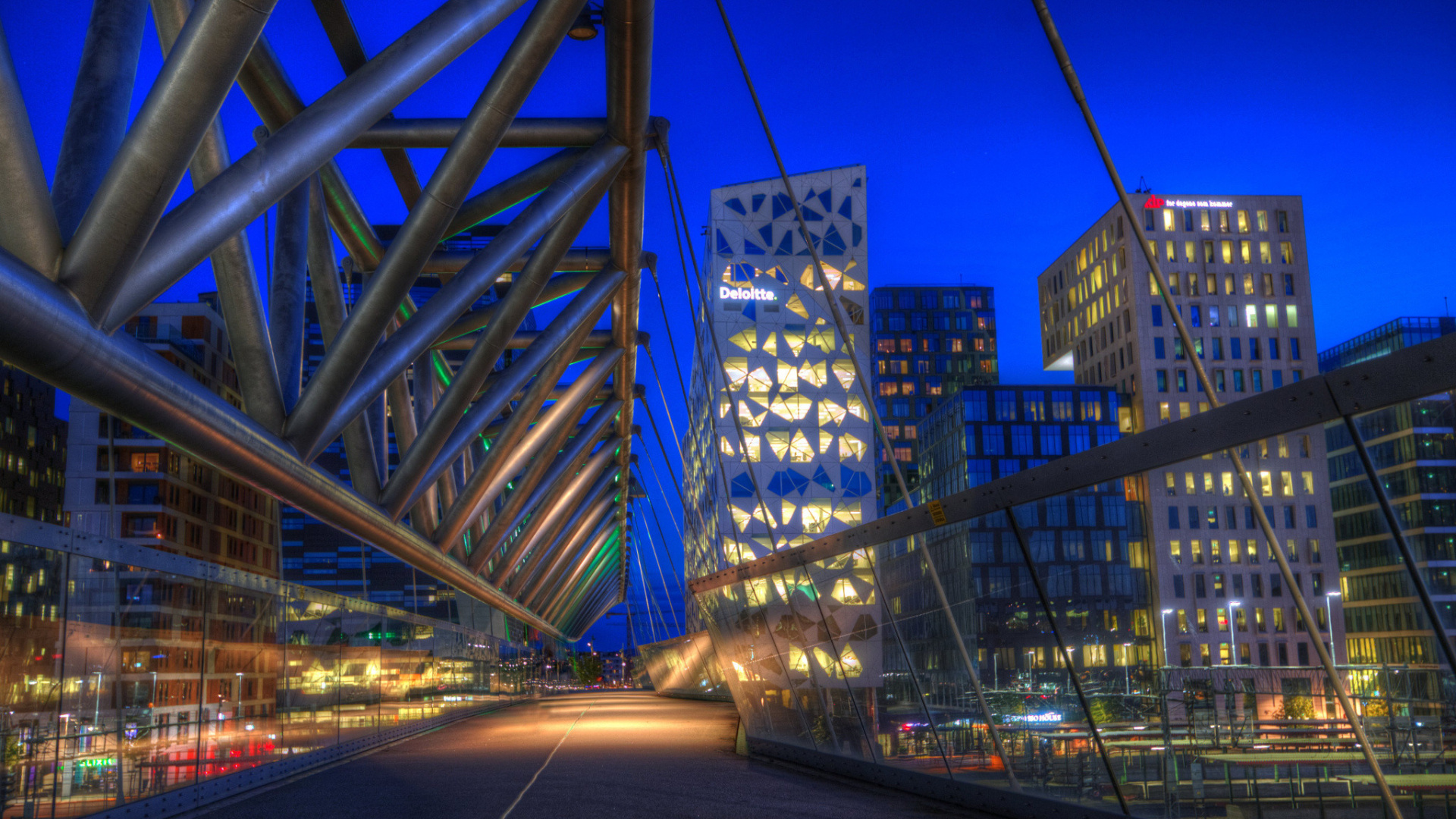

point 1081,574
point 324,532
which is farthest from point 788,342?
point 324,532

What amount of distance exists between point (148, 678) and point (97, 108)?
294 inches

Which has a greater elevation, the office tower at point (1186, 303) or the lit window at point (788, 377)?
the office tower at point (1186, 303)

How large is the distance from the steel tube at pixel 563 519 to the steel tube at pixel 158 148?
42092 mm

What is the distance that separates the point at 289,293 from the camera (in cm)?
1491

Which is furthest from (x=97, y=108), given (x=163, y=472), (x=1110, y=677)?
(x=163, y=472)

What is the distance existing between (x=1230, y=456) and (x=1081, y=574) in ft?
9.40

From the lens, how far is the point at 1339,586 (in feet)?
29.1

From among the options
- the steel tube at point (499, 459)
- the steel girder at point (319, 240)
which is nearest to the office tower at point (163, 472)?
the steel tube at point (499, 459)

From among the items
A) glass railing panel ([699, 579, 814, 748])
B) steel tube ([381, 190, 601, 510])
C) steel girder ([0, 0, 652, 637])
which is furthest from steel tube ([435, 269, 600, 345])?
glass railing panel ([699, 579, 814, 748])

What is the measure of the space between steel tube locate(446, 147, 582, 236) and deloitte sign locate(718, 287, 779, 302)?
58324 mm

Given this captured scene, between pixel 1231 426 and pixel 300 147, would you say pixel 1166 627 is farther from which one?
pixel 300 147

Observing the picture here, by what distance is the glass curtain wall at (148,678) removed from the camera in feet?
36.7

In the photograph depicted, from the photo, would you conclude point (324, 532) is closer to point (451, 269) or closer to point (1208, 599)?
point (451, 269)

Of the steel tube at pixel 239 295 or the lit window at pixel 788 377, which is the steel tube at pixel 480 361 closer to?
the steel tube at pixel 239 295
